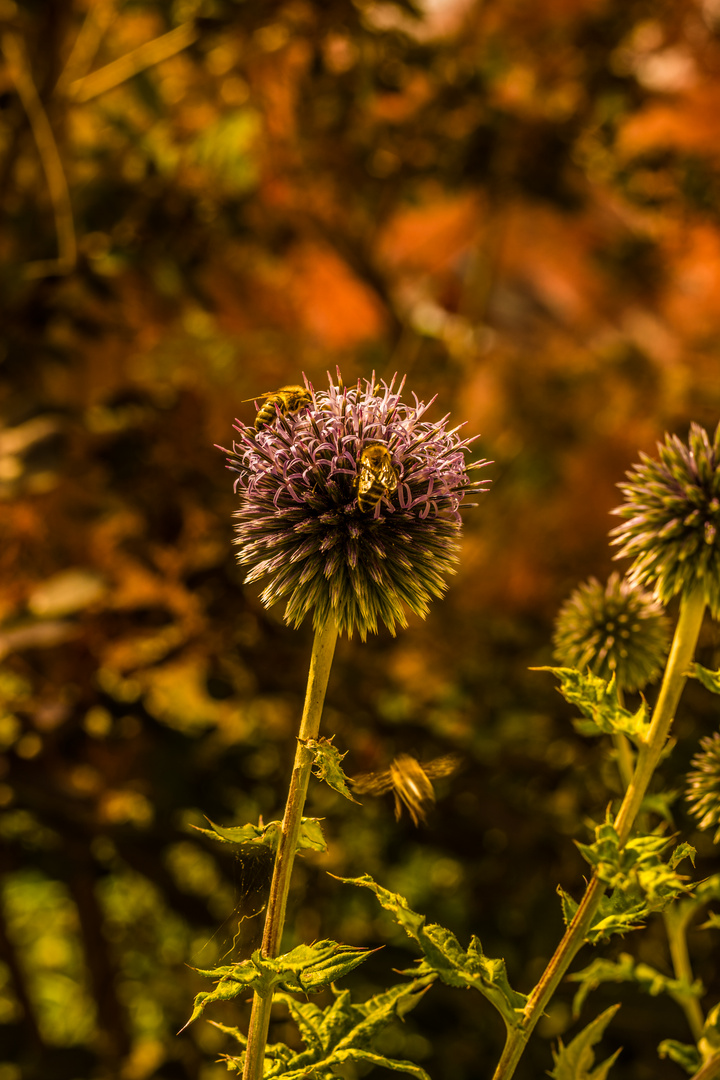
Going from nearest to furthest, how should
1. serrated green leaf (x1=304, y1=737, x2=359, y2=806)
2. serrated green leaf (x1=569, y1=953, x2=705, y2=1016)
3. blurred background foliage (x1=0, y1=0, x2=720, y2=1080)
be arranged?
serrated green leaf (x1=304, y1=737, x2=359, y2=806) < serrated green leaf (x1=569, y1=953, x2=705, y2=1016) < blurred background foliage (x1=0, y1=0, x2=720, y2=1080)

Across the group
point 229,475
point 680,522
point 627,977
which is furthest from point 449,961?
point 229,475

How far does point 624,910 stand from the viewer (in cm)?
40

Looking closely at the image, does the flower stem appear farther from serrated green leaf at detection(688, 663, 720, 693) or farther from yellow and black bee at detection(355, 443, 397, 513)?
serrated green leaf at detection(688, 663, 720, 693)

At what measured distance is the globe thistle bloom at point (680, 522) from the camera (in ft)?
1.64

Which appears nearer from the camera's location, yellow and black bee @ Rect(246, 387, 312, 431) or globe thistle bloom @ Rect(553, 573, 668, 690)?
yellow and black bee @ Rect(246, 387, 312, 431)

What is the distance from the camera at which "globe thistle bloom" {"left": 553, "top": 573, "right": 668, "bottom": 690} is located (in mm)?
663

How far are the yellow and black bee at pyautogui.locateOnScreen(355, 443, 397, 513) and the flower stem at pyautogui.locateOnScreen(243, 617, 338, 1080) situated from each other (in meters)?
0.08

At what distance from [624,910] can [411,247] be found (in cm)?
310

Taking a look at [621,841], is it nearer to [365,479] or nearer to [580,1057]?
[580,1057]

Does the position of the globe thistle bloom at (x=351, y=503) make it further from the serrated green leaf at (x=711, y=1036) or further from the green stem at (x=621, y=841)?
the serrated green leaf at (x=711, y=1036)

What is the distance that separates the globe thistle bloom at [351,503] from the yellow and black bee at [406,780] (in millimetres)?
104

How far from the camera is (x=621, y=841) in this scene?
435mm

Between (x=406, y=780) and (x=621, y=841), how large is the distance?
15cm

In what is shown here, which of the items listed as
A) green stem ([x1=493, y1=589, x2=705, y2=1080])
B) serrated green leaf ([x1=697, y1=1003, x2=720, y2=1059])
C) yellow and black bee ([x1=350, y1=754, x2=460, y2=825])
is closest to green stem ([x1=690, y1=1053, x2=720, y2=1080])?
serrated green leaf ([x1=697, y1=1003, x2=720, y2=1059])
